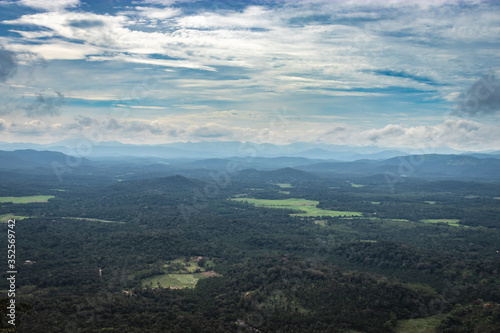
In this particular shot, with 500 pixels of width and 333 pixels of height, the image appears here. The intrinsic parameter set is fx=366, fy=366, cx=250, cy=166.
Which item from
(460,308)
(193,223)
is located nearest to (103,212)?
(193,223)

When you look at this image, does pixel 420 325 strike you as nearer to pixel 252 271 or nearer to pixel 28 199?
pixel 252 271

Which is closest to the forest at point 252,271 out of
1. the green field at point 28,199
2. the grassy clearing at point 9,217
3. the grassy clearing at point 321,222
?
the grassy clearing at point 321,222

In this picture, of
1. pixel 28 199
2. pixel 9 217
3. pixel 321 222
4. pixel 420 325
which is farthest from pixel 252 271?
pixel 28 199

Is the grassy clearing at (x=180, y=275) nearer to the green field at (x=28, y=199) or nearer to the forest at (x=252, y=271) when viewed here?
the forest at (x=252, y=271)

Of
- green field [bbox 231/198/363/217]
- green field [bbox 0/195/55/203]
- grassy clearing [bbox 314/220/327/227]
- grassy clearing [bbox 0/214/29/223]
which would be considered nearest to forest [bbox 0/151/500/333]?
grassy clearing [bbox 314/220/327/227]

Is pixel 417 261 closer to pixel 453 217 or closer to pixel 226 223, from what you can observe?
pixel 226 223
